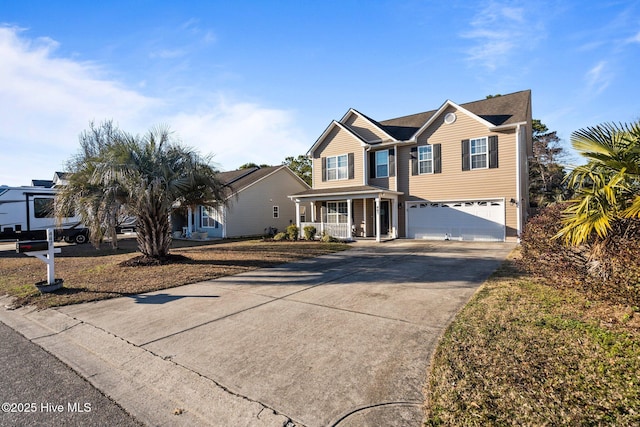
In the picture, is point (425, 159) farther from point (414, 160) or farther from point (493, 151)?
point (493, 151)

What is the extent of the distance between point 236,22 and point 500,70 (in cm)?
970

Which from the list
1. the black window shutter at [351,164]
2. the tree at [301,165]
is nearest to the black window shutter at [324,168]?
the black window shutter at [351,164]

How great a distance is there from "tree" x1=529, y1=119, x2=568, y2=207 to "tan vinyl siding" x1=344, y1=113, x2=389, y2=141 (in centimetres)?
2067

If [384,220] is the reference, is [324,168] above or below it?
above

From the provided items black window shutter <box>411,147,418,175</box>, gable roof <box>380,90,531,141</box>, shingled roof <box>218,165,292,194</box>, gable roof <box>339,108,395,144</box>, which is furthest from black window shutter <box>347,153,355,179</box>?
shingled roof <box>218,165,292,194</box>

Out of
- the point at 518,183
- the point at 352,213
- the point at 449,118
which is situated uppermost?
the point at 449,118

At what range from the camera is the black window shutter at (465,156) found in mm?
17422

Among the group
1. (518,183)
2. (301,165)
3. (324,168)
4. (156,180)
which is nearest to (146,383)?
(156,180)

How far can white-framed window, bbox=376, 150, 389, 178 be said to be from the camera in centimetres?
2012

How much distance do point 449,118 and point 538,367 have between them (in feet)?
55.7

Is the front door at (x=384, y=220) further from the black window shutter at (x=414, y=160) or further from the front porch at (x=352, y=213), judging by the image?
the black window shutter at (x=414, y=160)

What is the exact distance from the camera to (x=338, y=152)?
21.5 meters

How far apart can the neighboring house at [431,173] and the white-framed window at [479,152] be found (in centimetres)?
5

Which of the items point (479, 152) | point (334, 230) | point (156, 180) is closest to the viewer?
point (156, 180)
